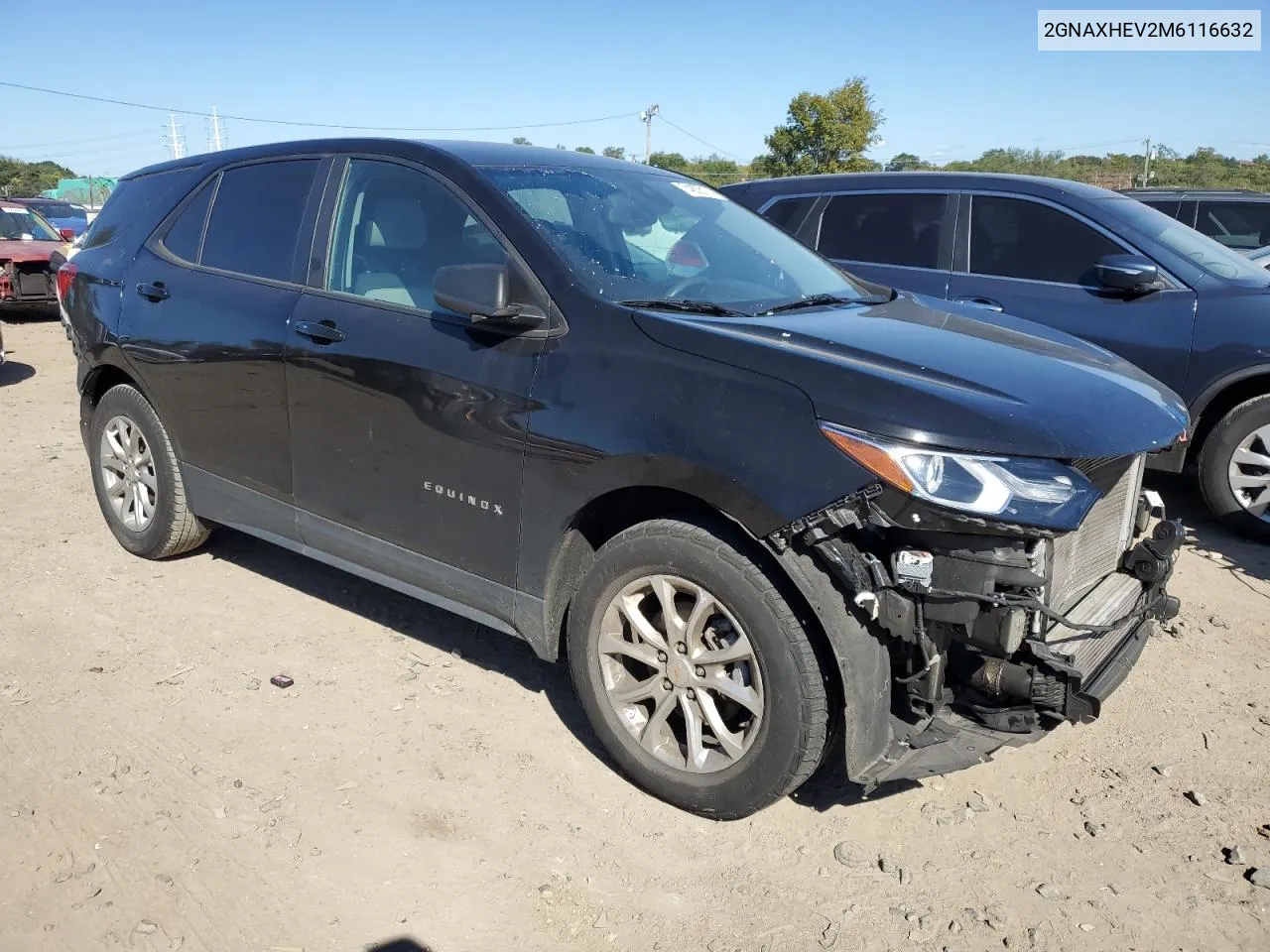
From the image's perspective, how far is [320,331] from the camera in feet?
11.7

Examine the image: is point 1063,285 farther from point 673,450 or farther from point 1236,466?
point 673,450

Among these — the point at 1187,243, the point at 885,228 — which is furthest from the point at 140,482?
the point at 1187,243

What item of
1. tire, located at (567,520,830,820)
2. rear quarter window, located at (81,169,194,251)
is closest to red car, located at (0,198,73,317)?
rear quarter window, located at (81,169,194,251)

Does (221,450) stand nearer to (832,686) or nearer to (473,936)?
(473,936)

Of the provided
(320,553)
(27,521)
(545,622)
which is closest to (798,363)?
(545,622)

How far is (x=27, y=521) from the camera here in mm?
5371

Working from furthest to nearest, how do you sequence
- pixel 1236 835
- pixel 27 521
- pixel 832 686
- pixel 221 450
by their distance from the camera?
pixel 27 521 < pixel 221 450 < pixel 1236 835 < pixel 832 686

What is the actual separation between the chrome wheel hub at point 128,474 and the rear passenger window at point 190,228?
32.9 inches

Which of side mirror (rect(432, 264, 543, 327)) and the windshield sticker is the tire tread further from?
the windshield sticker

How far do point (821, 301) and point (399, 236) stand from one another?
1.53 meters

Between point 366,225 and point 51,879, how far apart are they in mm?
2311

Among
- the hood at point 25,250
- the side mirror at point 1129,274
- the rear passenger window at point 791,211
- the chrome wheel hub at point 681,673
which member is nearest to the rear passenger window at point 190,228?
the chrome wheel hub at point 681,673

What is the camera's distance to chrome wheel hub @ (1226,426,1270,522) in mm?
5246

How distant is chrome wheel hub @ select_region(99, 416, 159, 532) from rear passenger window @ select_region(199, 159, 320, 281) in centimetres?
101
